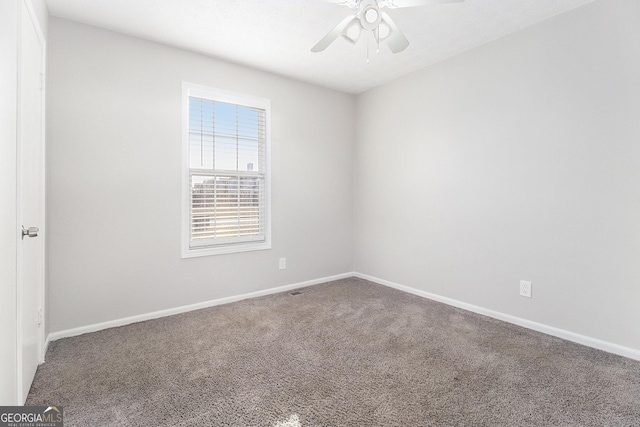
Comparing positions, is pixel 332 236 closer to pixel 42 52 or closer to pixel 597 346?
pixel 597 346

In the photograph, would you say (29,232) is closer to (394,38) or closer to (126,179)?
(126,179)

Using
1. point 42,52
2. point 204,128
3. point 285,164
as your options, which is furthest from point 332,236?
point 42,52

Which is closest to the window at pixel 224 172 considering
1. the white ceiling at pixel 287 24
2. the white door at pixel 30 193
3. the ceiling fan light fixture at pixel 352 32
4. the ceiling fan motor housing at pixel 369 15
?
the white ceiling at pixel 287 24

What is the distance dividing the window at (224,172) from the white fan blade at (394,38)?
184cm

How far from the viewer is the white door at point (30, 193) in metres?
1.55

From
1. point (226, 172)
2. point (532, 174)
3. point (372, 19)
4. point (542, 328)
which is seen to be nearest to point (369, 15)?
point (372, 19)

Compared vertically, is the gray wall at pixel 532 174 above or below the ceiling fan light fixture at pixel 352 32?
below

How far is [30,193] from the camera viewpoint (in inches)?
71.6

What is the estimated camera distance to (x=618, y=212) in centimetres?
220

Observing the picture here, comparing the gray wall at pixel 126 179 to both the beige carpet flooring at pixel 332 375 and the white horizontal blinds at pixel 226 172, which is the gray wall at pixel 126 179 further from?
the beige carpet flooring at pixel 332 375

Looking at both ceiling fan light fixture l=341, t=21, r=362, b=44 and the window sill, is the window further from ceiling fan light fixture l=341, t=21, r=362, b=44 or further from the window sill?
ceiling fan light fixture l=341, t=21, r=362, b=44

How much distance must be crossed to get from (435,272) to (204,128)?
2.89 m

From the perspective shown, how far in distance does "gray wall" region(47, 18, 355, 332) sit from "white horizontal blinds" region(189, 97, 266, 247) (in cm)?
18

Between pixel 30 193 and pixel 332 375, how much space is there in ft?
6.93
